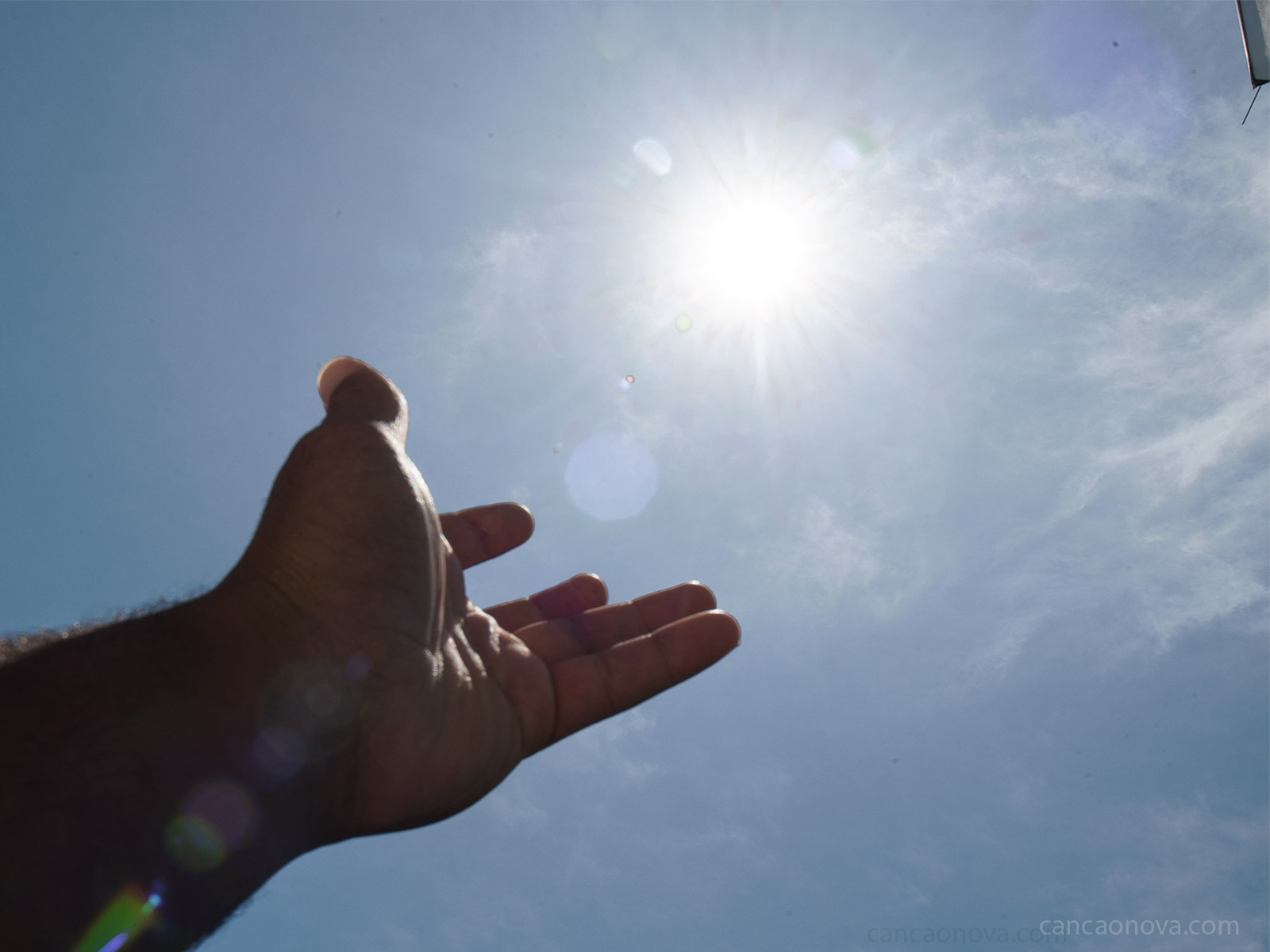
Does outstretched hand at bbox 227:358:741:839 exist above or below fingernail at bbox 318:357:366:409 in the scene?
below

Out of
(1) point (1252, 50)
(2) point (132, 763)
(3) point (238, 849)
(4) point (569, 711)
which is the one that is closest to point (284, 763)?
(3) point (238, 849)

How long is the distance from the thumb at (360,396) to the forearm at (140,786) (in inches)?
53.0

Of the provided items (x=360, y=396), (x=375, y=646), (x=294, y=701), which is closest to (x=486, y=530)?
(x=360, y=396)

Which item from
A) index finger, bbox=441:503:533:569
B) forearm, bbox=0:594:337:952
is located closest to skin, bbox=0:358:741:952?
forearm, bbox=0:594:337:952

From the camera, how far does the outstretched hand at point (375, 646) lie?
10.3 ft

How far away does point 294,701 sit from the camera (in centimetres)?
297

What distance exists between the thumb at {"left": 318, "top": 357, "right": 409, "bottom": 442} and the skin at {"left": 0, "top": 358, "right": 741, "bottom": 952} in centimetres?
2

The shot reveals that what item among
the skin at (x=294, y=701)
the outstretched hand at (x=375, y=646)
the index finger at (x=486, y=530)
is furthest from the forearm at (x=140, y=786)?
the index finger at (x=486, y=530)

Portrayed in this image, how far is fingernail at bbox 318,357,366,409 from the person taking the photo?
4.08m

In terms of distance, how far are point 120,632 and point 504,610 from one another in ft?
9.36

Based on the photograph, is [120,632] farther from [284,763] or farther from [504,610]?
[504,610]

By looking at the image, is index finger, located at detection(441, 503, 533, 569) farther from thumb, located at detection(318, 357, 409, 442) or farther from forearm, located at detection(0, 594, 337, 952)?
forearm, located at detection(0, 594, 337, 952)

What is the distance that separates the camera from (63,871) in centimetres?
209

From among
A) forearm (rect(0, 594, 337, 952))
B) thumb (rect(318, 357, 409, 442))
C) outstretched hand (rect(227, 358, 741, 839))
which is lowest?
forearm (rect(0, 594, 337, 952))
